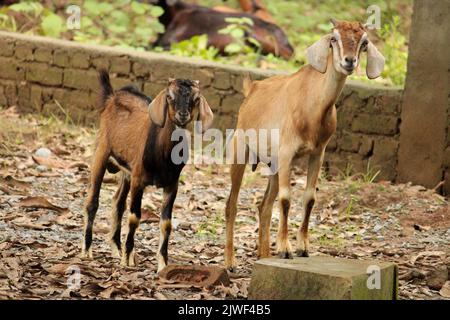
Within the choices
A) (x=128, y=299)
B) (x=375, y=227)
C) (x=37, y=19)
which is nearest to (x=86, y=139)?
(x=37, y=19)

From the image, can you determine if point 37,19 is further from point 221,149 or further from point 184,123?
point 184,123

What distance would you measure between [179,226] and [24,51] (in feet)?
14.8

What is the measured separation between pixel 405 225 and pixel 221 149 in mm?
2902

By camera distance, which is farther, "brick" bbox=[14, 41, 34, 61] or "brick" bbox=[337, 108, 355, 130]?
"brick" bbox=[14, 41, 34, 61]

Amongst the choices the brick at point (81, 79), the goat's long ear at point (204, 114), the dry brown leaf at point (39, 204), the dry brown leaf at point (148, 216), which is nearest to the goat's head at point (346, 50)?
the goat's long ear at point (204, 114)

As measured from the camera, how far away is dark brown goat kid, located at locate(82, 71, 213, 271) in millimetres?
7043

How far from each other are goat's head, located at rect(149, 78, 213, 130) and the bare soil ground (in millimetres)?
1084

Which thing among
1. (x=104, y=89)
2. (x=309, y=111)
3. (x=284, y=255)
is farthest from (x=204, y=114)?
(x=104, y=89)

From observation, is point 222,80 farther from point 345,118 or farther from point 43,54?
point 43,54

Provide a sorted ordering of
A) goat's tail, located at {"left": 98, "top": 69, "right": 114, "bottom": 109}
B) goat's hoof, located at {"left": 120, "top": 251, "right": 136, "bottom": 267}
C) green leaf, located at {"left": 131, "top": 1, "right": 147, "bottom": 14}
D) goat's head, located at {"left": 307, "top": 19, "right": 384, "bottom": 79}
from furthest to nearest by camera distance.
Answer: green leaf, located at {"left": 131, "top": 1, "right": 147, "bottom": 14} < goat's tail, located at {"left": 98, "top": 69, "right": 114, "bottom": 109} < goat's hoof, located at {"left": 120, "top": 251, "right": 136, "bottom": 267} < goat's head, located at {"left": 307, "top": 19, "right": 384, "bottom": 79}

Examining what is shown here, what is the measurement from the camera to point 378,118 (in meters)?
10.9

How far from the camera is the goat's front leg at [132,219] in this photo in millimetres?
7328

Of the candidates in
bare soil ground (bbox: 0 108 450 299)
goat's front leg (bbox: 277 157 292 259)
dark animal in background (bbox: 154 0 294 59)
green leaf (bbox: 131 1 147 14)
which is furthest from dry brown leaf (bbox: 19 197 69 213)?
green leaf (bbox: 131 1 147 14)

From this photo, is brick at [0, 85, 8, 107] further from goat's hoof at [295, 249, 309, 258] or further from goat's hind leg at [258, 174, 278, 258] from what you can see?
goat's hoof at [295, 249, 309, 258]
